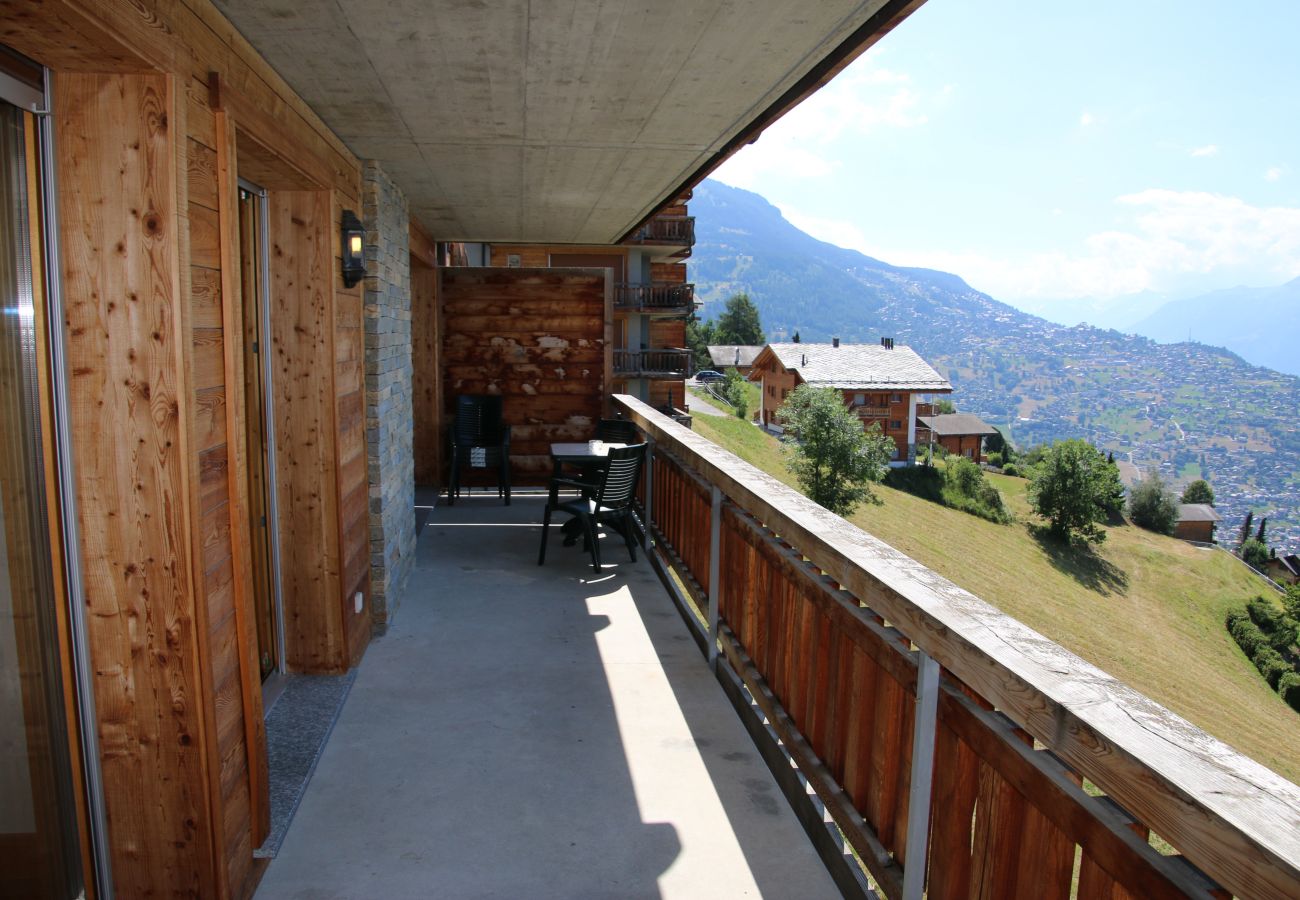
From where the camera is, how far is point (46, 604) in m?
1.90

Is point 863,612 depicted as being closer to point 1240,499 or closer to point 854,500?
point 854,500

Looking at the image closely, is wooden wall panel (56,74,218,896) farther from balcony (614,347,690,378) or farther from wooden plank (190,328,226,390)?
balcony (614,347,690,378)

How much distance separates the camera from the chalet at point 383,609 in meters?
1.62

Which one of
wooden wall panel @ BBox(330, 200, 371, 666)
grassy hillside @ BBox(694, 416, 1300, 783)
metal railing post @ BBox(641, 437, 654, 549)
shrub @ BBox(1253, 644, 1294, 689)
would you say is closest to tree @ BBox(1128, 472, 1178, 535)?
grassy hillside @ BBox(694, 416, 1300, 783)

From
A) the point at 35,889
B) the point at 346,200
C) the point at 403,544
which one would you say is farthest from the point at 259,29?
the point at 403,544

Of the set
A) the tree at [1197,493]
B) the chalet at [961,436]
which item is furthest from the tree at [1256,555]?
the chalet at [961,436]

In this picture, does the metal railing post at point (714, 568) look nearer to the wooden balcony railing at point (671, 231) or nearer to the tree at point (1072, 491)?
the wooden balcony railing at point (671, 231)

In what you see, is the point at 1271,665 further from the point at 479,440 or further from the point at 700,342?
the point at 700,342

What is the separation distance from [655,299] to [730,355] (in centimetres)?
4250

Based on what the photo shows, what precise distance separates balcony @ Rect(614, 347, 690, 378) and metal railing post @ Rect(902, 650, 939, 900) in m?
24.0

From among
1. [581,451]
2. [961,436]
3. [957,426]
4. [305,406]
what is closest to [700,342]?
[957,426]

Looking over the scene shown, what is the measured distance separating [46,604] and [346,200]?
8.15 feet

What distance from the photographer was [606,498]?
5.62 m

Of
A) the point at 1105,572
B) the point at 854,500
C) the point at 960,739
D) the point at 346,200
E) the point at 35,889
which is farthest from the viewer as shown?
the point at 1105,572
